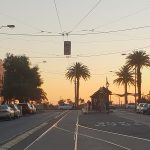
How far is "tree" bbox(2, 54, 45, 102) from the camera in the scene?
10088 centimetres

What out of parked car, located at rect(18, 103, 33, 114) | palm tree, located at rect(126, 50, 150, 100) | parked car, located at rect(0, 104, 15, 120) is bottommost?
parked car, located at rect(0, 104, 15, 120)

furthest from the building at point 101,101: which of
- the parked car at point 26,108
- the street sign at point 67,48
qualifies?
the street sign at point 67,48

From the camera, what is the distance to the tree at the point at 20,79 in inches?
3971

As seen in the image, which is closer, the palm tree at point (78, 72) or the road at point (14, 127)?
the road at point (14, 127)

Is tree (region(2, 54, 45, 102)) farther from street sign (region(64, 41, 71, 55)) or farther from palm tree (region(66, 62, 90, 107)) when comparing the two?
street sign (region(64, 41, 71, 55))

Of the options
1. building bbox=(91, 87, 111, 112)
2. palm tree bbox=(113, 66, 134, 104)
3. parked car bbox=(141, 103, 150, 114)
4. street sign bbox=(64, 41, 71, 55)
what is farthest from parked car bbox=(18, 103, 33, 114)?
palm tree bbox=(113, 66, 134, 104)

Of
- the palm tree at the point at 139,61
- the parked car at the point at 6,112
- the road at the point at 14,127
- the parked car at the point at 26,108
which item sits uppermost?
the palm tree at the point at 139,61

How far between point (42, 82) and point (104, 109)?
2749cm

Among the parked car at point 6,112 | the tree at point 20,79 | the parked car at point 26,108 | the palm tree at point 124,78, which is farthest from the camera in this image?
the palm tree at point 124,78

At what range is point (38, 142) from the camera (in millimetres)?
25234

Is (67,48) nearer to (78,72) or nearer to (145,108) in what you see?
(145,108)

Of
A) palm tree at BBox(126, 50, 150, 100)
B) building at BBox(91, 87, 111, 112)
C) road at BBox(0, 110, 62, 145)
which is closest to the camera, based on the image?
road at BBox(0, 110, 62, 145)

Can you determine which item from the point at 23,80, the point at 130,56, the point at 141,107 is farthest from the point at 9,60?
the point at 141,107

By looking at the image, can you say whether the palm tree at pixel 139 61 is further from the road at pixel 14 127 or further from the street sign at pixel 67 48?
the street sign at pixel 67 48
